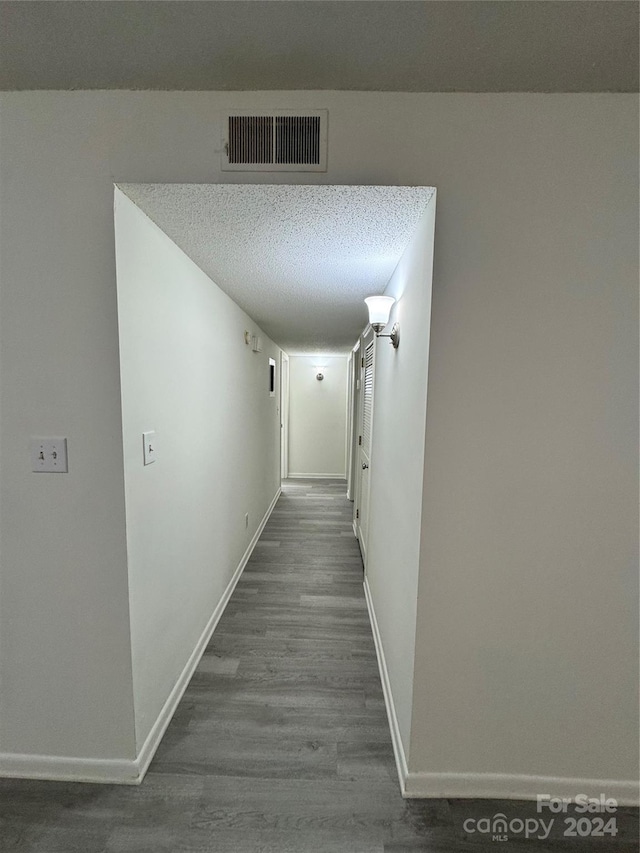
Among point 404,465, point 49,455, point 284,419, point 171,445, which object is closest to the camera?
point 49,455

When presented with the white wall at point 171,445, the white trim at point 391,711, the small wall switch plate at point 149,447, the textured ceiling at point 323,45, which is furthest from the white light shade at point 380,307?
the white trim at point 391,711

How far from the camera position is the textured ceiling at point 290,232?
3.63ft

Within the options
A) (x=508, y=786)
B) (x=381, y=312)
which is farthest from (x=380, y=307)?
(x=508, y=786)

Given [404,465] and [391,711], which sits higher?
[404,465]

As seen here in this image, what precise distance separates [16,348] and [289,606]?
2.12 m

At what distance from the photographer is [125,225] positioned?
1.15 m

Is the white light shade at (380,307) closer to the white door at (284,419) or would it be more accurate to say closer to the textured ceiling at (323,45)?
the textured ceiling at (323,45)

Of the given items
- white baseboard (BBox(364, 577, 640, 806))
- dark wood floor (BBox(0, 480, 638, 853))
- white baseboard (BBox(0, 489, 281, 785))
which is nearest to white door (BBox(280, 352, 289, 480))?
dark wood floor (BBox(0, 480, 638, 853))

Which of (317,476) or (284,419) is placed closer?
(284,419)

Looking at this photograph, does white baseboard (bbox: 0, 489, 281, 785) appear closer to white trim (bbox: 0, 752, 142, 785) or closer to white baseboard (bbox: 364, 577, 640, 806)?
white trim (bbox: 0, 752, 142, 785)

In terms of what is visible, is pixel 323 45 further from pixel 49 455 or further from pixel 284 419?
pixel 284 419

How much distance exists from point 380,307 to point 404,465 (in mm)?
865

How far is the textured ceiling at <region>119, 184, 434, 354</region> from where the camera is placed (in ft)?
3.63

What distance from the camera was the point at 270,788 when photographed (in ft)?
4.11
